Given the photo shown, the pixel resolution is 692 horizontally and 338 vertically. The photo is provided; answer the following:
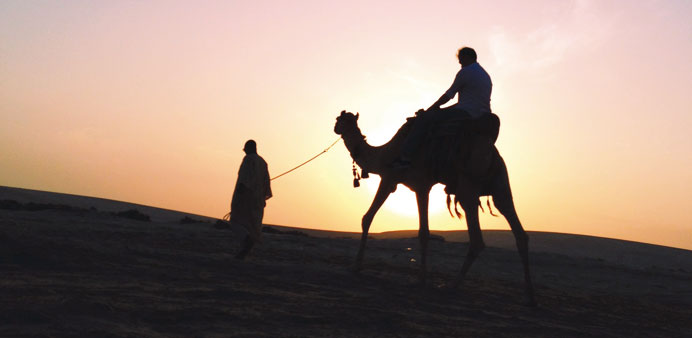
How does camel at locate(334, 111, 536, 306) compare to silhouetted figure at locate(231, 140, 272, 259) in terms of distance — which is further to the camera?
silhouetted figure at locate(231, 140, 272, 259)

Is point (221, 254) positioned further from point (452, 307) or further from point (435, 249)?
point (435, 249)

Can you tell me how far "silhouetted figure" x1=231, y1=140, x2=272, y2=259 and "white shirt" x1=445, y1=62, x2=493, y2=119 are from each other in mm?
3918

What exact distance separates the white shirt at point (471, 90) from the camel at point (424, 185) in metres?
0.68

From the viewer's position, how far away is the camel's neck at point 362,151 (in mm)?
13320

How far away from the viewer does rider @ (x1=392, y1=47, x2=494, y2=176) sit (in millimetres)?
11906

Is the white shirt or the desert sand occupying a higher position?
the white shirt

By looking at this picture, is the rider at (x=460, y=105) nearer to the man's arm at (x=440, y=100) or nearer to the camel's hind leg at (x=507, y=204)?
the man's arm at (x=440, y=100)

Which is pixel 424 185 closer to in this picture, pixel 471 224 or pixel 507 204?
pixel 471 224

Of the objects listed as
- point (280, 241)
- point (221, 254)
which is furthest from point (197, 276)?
point (280, 241)

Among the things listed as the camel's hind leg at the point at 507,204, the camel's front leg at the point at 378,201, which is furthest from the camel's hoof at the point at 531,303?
the camel's front leg at the point at 378,201

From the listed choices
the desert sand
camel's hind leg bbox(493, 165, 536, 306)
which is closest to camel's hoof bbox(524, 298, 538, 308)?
the desert sand

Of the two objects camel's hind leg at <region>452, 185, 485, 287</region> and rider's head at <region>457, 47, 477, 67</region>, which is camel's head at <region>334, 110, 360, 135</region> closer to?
rider's head at <region>457, 47, 477, 67</region>

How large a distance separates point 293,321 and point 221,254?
698 centimetres

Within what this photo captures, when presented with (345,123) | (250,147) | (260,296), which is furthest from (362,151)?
(260,296)
